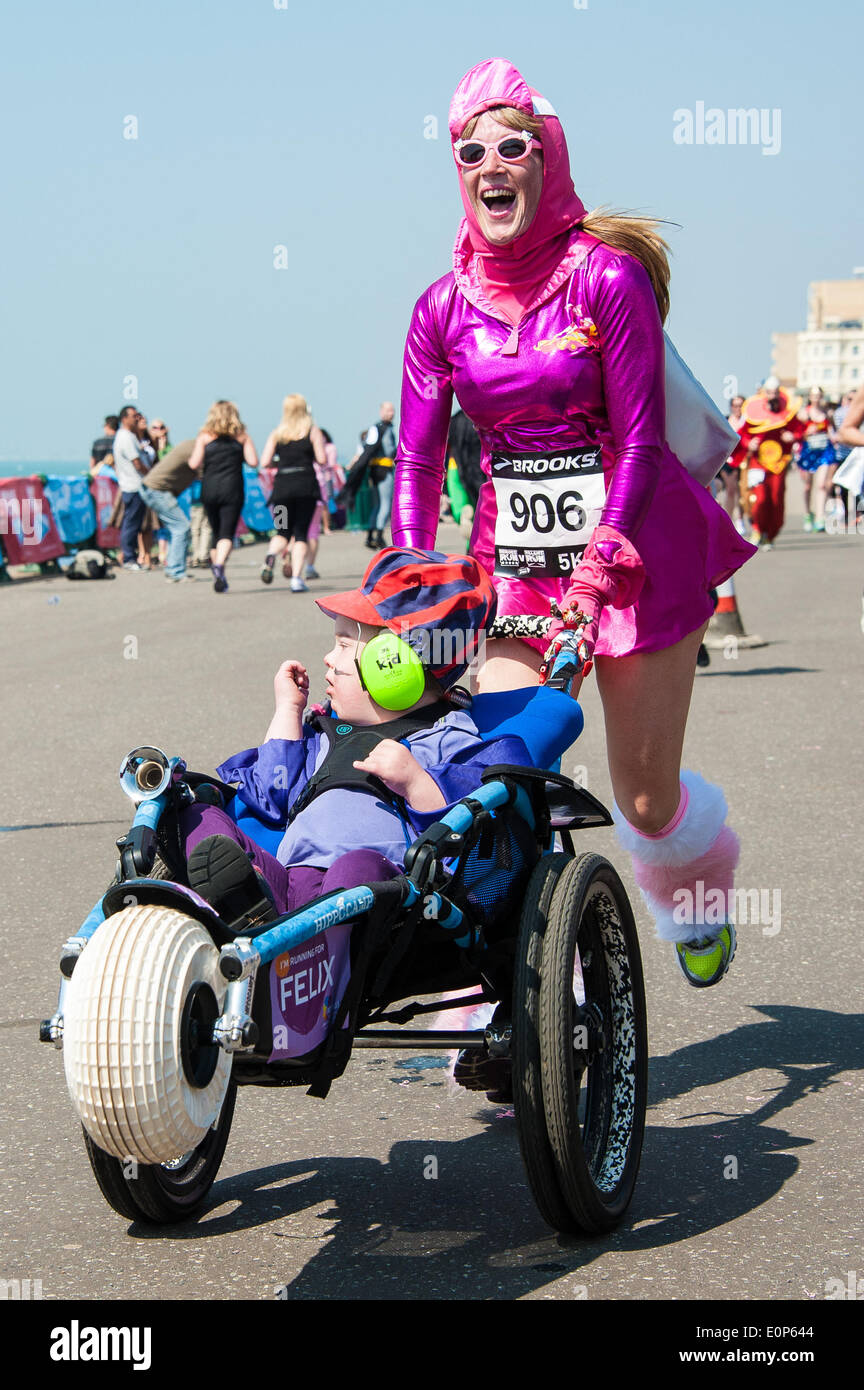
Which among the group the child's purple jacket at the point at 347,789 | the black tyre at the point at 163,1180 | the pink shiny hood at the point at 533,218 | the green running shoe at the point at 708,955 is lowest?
the black tyre at the point at 163,1180

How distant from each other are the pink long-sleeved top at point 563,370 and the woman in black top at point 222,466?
42.7ft

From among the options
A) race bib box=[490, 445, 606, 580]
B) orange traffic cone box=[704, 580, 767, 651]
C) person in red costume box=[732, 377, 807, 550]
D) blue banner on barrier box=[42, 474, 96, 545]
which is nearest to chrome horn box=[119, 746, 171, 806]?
race bib box=[490, 445, 606, 580]

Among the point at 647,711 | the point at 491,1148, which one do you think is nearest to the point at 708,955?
the point at 647,711

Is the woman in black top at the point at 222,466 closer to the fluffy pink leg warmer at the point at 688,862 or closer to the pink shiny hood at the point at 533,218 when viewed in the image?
the fluffy pink leg warmer at the point at 688,862

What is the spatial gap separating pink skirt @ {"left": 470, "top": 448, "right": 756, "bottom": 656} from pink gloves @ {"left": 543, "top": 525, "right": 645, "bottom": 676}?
241 mm

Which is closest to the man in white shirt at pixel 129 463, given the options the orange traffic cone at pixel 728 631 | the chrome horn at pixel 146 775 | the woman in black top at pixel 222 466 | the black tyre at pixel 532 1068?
the woman in black top at pixel 222 466

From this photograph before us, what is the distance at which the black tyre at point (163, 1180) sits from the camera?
3.09 metres

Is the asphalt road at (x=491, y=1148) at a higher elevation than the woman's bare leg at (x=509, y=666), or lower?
lower

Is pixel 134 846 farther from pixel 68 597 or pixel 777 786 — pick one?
pixel 68 597

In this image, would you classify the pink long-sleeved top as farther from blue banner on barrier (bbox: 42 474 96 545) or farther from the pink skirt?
blue banner on barrier (bbox: 42 474 96 545)

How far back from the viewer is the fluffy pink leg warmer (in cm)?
440

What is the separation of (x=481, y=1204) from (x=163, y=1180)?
0.63 metres

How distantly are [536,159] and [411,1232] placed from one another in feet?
7.53

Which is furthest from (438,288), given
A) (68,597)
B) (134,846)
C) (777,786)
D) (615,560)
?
(68,597)
